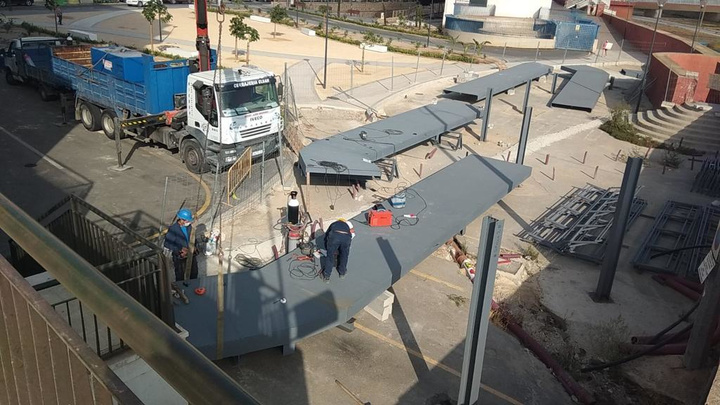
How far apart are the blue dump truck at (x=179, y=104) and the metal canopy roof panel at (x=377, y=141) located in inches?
63.4

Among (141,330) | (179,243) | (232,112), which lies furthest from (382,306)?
(141,330)

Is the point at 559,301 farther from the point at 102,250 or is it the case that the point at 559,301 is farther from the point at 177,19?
the point at 177,19

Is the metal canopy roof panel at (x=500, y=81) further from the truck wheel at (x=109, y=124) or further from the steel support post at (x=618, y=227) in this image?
the steel support post at (x=618, y=227)

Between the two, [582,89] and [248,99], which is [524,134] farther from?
[582,89]

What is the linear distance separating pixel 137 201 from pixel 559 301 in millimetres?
10850

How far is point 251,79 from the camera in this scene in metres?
17.1

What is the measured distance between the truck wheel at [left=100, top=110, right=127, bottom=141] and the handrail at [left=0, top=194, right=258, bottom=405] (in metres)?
19.7

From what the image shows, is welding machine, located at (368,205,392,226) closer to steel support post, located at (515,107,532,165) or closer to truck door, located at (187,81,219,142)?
truck door, located at (187,81,219,142)

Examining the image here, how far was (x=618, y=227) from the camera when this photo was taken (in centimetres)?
1227

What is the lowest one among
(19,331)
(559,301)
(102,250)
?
(559,301)

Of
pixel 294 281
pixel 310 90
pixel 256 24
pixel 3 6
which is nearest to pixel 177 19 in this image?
pixel 256 24

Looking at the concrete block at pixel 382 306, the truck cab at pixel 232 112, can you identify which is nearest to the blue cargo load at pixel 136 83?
the truck cab at pixel 232 112

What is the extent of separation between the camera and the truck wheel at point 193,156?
17.2 meters

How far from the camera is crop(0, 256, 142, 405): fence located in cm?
166
